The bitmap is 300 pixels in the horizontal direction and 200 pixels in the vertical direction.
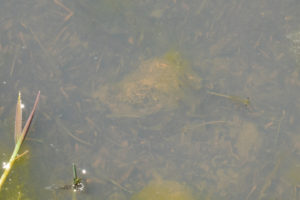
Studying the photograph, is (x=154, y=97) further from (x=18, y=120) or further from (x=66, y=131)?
(x=18, y=120)

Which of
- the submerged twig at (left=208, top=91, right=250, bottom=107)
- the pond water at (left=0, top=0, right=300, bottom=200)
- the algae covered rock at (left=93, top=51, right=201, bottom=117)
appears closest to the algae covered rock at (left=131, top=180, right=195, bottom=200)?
the pond water at (left=0, top=0, right=300, bottom=200)

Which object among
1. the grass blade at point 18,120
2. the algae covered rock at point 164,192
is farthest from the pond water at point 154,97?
the grass blade at point 18,120

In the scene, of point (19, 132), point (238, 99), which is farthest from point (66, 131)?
point (238, 99)

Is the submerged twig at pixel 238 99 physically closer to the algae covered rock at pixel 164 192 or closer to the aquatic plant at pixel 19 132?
the algae covered rock at pixel 164 192

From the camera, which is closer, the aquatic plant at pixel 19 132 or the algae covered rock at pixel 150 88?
the aquatic plant at pixel 19 132

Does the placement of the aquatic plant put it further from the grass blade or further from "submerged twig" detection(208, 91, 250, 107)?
"submerged twig" detection(208, 91, 250, 107)

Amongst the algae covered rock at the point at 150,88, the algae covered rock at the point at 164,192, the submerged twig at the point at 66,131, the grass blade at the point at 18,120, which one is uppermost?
the algae covered rock at the point at 150,88

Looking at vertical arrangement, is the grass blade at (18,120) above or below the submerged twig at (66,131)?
above

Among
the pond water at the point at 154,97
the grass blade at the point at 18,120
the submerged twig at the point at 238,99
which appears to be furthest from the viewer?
the submerged twig at the point at 238,99
